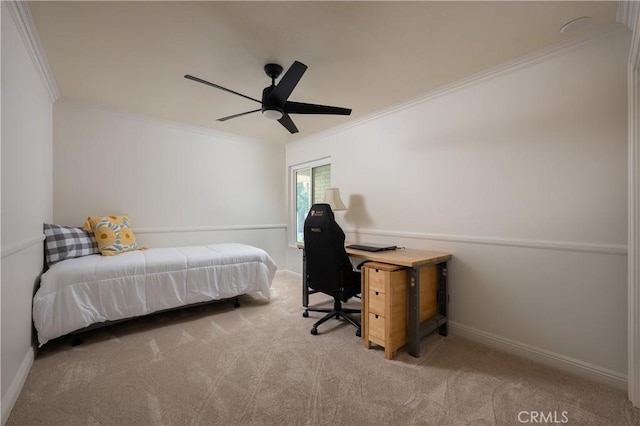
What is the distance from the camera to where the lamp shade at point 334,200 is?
3.59 m

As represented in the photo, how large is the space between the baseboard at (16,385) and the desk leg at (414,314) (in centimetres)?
254

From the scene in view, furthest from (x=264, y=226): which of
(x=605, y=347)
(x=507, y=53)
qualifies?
(x=605, y=347)

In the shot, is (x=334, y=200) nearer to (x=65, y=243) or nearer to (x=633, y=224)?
(x=633, y=224)

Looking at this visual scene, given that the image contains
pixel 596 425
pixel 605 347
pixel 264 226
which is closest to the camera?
pixel 596 425

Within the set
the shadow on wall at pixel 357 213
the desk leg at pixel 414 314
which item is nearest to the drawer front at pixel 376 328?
the desk leg at pixel 414 314

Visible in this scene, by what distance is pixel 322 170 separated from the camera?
14.5 feet

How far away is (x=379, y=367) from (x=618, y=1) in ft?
9.04

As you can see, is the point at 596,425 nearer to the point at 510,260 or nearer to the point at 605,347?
the point at 605,347

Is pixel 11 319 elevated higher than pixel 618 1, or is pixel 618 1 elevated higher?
pixel 618 1

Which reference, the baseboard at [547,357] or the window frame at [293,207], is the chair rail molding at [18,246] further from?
the baseboard at [547,357]

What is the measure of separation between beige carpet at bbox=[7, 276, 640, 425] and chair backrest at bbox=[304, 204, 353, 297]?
506 millimetres

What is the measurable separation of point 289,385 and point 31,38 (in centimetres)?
298

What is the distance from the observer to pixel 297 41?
2.02m

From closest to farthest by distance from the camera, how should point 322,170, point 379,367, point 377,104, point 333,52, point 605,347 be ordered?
point 605,347, point 379,367, point 333,52, point 377,104, point 322,170
